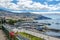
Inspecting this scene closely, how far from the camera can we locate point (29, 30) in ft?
29.8

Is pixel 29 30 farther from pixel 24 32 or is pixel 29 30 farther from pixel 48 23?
pixel 48 23

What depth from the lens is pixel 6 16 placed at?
948 centimetres

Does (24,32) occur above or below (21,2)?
below

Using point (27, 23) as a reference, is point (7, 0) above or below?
above

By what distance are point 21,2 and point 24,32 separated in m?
1.18

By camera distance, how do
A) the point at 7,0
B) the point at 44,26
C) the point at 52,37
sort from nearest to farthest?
the point at 52,37 → the point at 44,26 → the point at 7,0

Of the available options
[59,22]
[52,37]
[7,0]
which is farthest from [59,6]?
[7,0]

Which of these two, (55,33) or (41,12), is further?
(41,12)

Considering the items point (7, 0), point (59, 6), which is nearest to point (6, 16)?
point (7, 0)

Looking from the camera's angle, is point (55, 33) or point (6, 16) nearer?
point (55, 33)

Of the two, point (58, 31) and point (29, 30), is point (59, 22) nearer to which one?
point (58, 31)

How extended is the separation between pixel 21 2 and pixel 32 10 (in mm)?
539

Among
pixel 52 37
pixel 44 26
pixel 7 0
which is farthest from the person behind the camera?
pixel 7 0

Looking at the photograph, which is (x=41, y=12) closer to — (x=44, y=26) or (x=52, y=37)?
(x=44, y=26)
